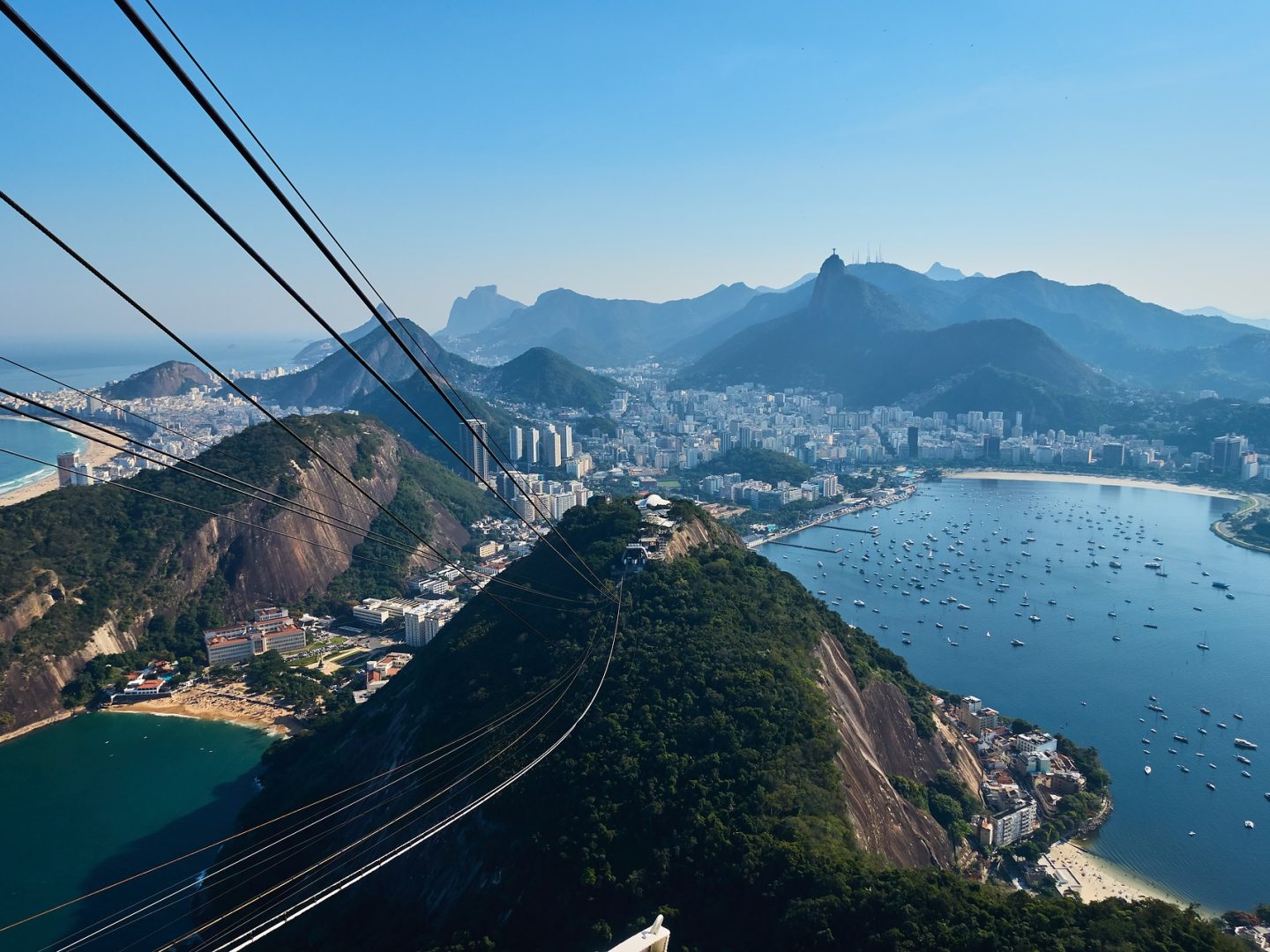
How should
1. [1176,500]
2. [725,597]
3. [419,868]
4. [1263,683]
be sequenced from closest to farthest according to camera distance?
1. [419,868]
2. [725,597]
3. [1263,683]
4. [1176,500]

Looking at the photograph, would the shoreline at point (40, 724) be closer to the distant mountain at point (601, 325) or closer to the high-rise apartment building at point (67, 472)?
the high-rise apartment building at point (67, 472)

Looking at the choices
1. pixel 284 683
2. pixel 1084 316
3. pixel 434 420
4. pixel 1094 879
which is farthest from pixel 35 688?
pixel 1084 316

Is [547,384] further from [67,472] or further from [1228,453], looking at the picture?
[1228,453]

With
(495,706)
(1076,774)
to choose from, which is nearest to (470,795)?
(495,706)

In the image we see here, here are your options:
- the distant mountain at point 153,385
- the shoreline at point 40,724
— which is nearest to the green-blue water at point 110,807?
the shoreline at point 40,724

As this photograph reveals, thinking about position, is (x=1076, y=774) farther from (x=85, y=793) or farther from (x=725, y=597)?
(x=85, y=793)

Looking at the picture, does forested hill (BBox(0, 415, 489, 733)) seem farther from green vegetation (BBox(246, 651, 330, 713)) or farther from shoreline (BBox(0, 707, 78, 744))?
green vegetation (BBox(246, 651, 330, 713))

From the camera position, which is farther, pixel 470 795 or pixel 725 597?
pixel 725 597
